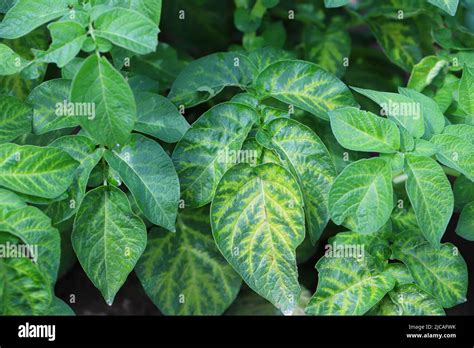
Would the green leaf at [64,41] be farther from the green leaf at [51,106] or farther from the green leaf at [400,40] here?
the green leaf at [400,40]

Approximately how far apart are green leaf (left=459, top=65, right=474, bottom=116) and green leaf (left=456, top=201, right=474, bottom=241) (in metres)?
0.17

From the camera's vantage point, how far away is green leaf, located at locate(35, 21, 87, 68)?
42.9 inches

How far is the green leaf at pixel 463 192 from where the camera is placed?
1.30 m

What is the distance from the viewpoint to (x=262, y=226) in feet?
3.97

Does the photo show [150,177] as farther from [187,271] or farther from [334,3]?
[334,3]

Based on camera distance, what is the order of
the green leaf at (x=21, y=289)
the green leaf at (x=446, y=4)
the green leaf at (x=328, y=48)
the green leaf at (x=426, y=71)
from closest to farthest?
the green leaf at (x=21, y=289), the green leaf at (x=446, y=4), the green leaf at (x=426, y=71), the green leaf at (x=328, y=48)

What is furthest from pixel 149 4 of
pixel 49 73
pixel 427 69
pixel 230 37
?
pixel 230 37

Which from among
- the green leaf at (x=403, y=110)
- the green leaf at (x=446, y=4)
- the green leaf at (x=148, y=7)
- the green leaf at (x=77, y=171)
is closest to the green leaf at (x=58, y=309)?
the green leaf at (x=77, y=171)

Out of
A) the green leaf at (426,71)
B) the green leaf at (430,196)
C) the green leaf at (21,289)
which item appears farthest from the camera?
the green leaf at (426,71)

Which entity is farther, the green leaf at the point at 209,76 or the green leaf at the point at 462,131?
the green leaf at the point at 209,76

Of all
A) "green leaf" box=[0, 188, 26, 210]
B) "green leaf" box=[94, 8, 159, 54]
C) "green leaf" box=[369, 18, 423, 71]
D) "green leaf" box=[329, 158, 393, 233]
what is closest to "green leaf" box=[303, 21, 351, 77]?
"green leaf" box=[369, 18, 423, 71]

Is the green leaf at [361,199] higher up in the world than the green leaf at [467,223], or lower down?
higher up

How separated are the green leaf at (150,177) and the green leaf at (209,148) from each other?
0.06 meters

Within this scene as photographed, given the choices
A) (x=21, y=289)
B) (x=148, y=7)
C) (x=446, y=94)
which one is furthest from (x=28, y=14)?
(x=446, y=94)
